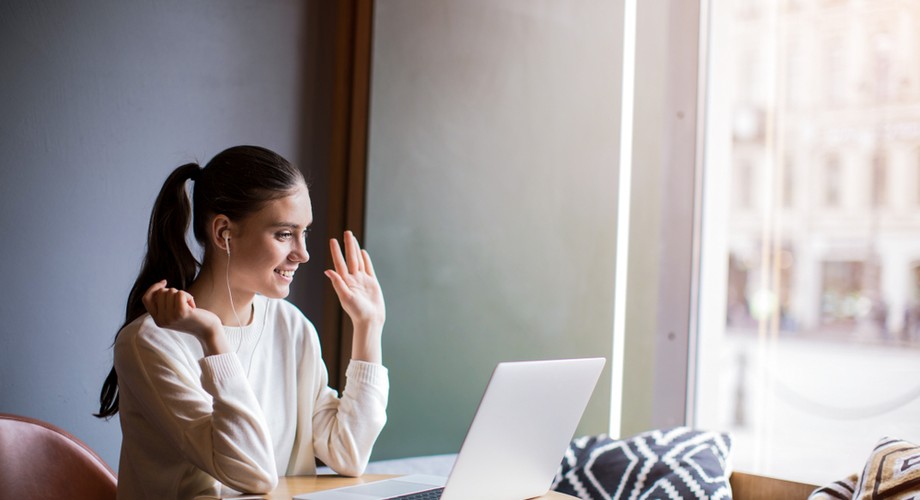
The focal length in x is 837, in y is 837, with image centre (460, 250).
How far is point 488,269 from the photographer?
9.14 ft

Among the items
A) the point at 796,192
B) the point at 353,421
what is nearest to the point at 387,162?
the point at 353,421

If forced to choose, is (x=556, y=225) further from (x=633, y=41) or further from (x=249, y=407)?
(x=249, y=407)

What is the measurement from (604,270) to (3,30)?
1953mm

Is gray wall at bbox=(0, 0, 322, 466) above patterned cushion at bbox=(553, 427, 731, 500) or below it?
above

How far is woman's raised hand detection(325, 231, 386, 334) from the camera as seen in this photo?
1778 millimetres

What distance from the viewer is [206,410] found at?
1510mm

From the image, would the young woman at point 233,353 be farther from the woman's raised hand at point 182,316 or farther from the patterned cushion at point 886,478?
the patterned cushion at point 886,478

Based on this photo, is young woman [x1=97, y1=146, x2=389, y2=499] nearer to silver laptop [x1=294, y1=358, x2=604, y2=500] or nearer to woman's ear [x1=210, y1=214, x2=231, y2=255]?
woman's ear [x1=210, y1=214, x2=231, y2=255]

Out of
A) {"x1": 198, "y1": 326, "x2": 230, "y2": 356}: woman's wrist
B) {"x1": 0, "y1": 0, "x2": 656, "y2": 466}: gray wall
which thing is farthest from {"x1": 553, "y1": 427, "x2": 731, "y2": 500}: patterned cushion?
{"x1": 198, "y1": 326, "x2": 230, "y2": 356}: woman's wrist

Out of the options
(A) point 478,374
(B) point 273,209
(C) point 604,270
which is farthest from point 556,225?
(B) point 273,209

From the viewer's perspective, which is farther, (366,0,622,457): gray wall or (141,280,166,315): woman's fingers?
(366,0,622,457): gray wall

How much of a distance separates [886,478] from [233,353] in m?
1.28

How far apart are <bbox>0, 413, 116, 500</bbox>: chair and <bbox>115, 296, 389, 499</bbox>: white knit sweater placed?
27 cm

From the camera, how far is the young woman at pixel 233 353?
4.84ft
